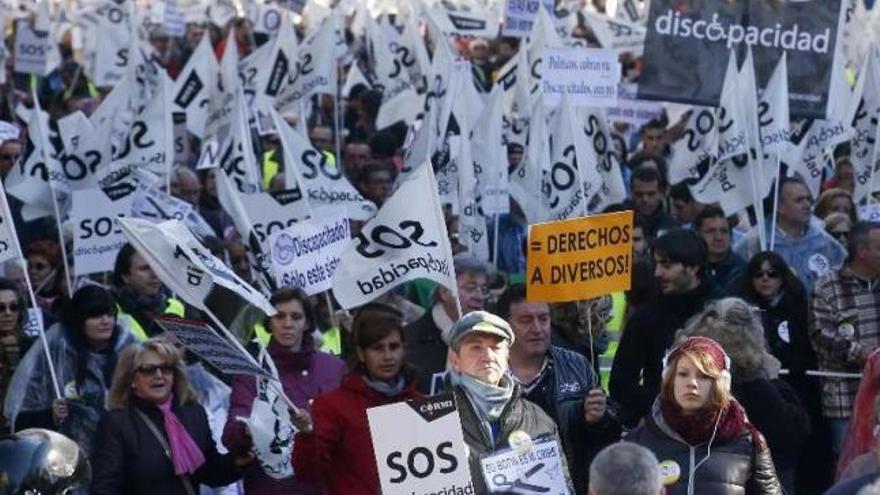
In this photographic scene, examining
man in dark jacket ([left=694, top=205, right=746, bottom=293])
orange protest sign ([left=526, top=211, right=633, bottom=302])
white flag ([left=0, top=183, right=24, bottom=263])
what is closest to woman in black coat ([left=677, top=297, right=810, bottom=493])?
orange protest sign ([left=526, top=211, right=633, bottom=302])

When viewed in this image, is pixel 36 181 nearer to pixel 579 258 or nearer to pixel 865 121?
pixel 865 121

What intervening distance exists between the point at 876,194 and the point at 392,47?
23.5 feet

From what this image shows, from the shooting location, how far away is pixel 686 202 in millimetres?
15703

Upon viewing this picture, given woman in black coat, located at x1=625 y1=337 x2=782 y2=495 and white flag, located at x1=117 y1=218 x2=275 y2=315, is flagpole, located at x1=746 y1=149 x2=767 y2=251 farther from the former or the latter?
woman in black coat, located at x1=625 y1=337 x2=782 y2=495

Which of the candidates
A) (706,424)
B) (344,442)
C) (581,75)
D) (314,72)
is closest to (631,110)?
(314,72)

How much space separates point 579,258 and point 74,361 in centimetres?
231

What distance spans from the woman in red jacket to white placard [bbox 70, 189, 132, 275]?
490 cm

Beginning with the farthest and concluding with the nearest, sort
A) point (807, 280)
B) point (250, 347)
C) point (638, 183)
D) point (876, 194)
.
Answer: point (876, 194) < point (638, 183) < point (807, 280) < point (250, 347)

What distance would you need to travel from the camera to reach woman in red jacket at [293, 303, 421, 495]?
28.7ft

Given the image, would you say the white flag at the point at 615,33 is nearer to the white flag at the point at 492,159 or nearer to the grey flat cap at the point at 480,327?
the white flag at the point at 492,159

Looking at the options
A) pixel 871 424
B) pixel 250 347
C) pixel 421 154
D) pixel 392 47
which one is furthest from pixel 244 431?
pixel 392 47

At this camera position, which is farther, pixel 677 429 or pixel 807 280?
pixel 807 280

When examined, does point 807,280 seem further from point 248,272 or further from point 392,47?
point 392,47

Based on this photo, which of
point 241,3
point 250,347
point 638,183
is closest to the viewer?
point 250,347
